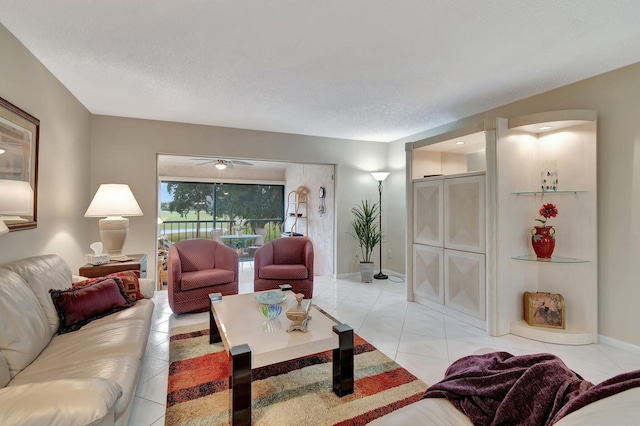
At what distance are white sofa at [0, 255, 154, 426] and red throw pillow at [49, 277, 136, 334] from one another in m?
0.04

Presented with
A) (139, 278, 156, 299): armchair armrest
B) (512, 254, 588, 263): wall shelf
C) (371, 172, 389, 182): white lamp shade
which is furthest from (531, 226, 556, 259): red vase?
(139, 278, 156, 299): armchair armrest

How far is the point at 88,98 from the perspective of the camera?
3.34m

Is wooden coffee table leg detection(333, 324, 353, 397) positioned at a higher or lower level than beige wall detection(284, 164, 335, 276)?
lower

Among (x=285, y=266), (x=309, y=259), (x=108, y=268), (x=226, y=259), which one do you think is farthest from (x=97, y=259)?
(x=309, y=259)

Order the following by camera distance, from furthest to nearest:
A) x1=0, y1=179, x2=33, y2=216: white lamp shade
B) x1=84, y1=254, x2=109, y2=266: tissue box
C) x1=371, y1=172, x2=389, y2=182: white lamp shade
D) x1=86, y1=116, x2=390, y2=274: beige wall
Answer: x1=371, y1=172, x2=389, y2=182: white lamp shade
x1=86, y1=116, x2=390, y2=274: beige wall
x1=84, y1=254, x2=109, y2=266: tissue box
x1=0, y1=179, x2=33, y2=216: white lamp shade

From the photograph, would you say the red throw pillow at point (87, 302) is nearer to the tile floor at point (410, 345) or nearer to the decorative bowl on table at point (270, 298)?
the tile floor at point (410, 345)

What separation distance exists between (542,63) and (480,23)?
1.00 meters

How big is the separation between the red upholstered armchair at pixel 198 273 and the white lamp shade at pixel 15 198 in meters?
1.41

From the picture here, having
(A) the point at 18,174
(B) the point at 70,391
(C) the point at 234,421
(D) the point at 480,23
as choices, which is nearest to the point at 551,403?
(C) the point at 234,421

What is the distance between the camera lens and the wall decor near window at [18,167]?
202 centimetres

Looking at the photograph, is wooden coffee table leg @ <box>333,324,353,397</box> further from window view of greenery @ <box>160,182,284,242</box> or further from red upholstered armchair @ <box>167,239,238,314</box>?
window view of greenery @ <box>160,182,284,242</box>

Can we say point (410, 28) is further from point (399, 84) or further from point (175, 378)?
point (175, 378)

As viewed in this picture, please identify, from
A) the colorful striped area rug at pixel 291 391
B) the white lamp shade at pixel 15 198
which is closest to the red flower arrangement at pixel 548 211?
the colorful striped area rug at pixel 291 391

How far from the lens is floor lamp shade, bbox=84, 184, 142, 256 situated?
3123 millimetres
